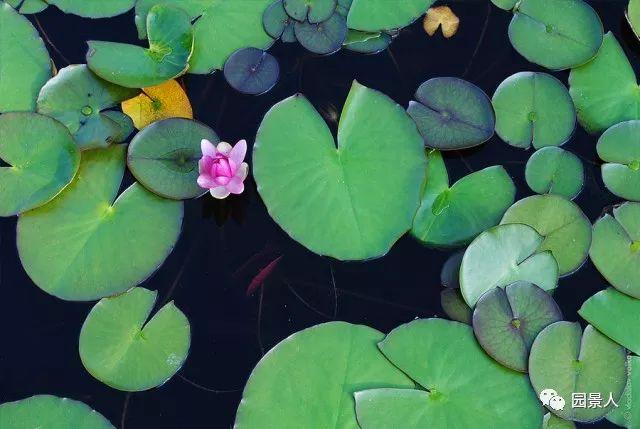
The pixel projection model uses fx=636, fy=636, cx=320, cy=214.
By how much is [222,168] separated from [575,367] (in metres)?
1.36

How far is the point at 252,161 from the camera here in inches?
92.8

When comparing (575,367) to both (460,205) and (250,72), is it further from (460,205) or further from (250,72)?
(250,72)

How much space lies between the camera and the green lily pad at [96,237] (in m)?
2.24

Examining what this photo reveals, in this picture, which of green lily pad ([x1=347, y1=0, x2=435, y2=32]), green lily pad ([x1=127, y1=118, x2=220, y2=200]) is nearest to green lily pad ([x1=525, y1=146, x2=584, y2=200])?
green lily pad ([x1=347, y1=0, x2=435, y2=32])

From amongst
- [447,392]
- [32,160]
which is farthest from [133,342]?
[447,392]

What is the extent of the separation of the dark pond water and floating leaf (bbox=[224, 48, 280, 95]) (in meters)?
0.07

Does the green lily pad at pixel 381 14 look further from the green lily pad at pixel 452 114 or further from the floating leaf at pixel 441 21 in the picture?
the green lily pad at pixel 452 114

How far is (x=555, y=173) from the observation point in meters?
2.37

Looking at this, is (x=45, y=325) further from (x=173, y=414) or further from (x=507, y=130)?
(x=507, y=130)

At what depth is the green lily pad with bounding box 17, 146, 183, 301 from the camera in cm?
224

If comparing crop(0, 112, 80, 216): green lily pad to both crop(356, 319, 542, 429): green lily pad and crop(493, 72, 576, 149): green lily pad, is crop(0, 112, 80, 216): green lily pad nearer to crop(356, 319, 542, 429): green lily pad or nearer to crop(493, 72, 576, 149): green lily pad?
crop(356, 319, 542, 429): green lily pad

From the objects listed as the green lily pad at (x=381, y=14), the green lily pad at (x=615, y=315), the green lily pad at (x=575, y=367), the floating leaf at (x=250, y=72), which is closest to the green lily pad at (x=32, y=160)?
the floating leaf at (x=250, y=72)

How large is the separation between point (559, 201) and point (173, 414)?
1551 millimetres

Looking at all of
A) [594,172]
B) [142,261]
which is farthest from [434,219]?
[142,261]
